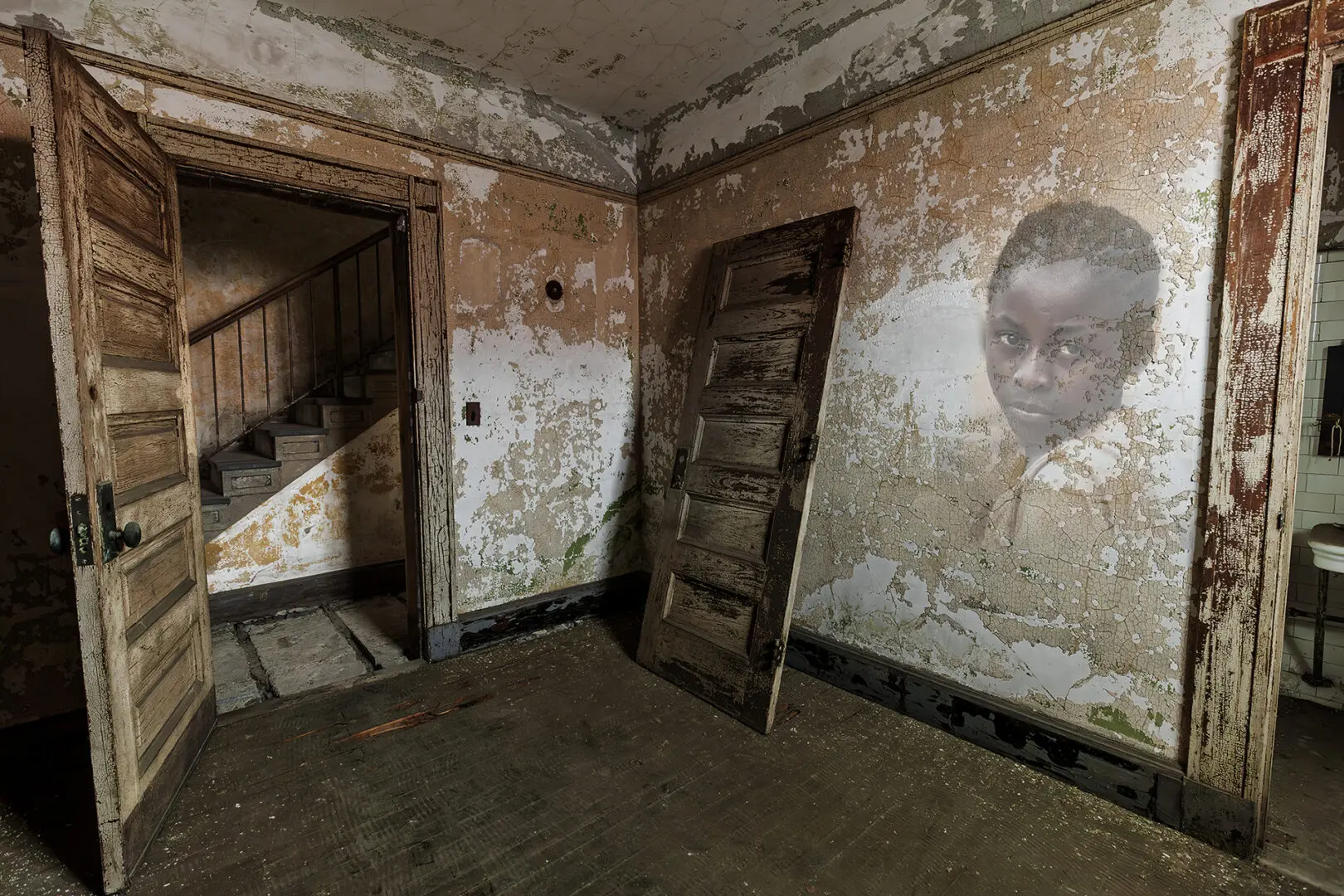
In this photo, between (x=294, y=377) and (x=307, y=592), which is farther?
(x=294, y=377)

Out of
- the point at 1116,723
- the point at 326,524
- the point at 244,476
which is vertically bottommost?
the point at 1116,723

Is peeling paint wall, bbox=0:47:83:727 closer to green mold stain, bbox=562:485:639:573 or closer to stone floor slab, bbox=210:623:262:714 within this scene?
stone floor slab, bbox=210:623:262:714

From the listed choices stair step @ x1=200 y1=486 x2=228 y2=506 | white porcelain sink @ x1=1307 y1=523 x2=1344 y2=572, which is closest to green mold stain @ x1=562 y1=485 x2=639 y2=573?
stair step @ x1=200 y1=486 x2=228 y2=506

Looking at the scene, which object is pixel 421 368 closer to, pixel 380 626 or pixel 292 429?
pixel 292 429

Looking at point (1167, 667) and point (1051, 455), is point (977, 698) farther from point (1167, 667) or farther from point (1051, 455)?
point (1051, 455)

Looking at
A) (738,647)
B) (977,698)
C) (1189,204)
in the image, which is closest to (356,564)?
(738,647)

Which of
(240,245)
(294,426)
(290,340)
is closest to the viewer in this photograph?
(294,426)

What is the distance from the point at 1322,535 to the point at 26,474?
501 cm

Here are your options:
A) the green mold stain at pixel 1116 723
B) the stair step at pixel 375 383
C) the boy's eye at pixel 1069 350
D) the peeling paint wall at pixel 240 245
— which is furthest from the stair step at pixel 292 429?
the green mold stain at pixel 1116 723

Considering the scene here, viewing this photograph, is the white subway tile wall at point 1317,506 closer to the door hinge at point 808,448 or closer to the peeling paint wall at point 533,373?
the door hinge at point 808,448

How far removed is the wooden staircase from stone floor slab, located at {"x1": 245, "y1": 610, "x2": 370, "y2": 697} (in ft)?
2.36

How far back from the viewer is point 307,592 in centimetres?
409

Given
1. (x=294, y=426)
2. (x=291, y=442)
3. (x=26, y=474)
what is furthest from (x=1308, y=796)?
(x=294, y=426)

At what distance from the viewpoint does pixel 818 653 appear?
2.78m
